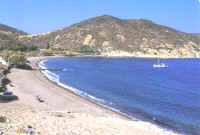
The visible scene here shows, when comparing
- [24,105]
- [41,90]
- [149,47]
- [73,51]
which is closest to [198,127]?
[24,105]

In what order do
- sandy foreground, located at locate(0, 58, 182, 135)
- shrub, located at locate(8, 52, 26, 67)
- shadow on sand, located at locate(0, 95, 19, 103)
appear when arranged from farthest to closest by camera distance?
shrub, located at locate(8, 52, 26, 67), shadow on sand, located at locate(0, 95, 19, 103), sandy foreground, located at locate(0, 58, 182, 135)

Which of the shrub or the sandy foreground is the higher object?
the shrub

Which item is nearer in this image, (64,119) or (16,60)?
(64,119)

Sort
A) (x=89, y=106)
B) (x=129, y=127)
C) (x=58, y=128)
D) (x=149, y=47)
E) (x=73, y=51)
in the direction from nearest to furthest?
1. (x=58, y=128)
2. (x=129, y=127)
3. (x=89, y=106)
4. (x=73, y=51)
5. (x=149, y=47)

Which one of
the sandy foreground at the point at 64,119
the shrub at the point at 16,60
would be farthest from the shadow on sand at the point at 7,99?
the shrub at the point at 16,60

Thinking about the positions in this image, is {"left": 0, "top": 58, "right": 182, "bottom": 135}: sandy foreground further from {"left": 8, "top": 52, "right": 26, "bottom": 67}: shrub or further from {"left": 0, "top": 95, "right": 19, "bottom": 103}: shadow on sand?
{"left": 8, "top": 52, "right": 26, "bottom": 67}: shrub

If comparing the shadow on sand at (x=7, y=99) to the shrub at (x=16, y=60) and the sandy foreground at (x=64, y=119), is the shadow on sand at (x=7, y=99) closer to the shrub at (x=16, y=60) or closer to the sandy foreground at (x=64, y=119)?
the sandy foreground at (x=64, y=119)

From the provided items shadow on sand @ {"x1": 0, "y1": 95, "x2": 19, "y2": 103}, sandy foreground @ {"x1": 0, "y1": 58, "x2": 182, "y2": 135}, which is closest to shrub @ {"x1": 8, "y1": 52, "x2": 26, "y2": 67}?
sandy foreground @ {"x1": 0, "y1": 58, "x2": 182, "y2": 135}

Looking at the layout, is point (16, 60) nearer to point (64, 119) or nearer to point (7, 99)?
point (7, 99)

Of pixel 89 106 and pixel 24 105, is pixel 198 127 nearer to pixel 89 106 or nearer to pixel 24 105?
pixel 89 106

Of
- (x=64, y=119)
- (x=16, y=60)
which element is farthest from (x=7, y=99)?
(x=16, y=60)

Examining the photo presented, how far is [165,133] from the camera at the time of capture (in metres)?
22.2

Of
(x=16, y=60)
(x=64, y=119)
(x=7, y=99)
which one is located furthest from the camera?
(x=16, y=60)

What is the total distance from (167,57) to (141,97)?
157 meters
